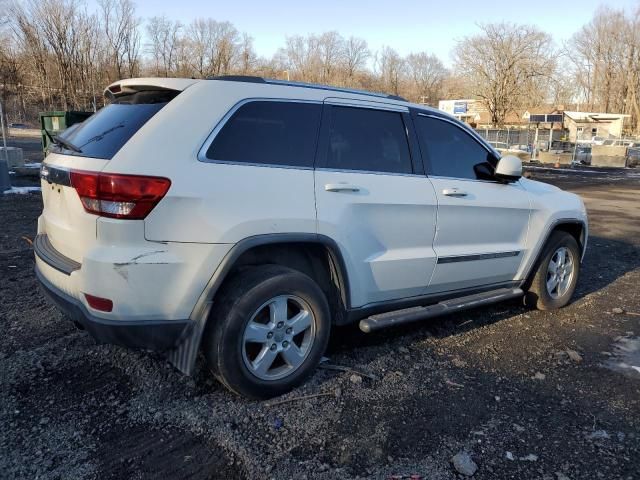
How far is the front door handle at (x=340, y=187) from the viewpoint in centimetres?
322

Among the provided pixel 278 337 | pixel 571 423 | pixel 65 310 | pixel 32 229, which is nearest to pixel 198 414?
pixel 278 337

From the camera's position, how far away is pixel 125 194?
260 cm

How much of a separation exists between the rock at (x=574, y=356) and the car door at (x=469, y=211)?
79 cm

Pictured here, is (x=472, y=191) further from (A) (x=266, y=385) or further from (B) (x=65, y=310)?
(B) (x=65, y=310)

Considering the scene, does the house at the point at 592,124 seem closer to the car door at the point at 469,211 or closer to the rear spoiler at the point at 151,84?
the car door at the point at 469,211

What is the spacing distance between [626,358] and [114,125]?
4.03m

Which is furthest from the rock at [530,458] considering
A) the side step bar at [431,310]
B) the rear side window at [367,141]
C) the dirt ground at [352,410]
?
the rear side window at [367,141]

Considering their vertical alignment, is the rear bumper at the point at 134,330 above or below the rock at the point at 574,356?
above

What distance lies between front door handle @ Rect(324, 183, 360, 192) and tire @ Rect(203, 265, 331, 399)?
56 cm

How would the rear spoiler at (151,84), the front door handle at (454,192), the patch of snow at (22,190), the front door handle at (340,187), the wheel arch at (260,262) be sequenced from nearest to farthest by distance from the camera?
the wheel arch at (260,262), the rear spoiler at (151,84), the front door handle at (340,187), the front door handle at (454,192), the patch of snow at (22,190)

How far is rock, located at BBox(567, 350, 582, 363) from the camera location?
12.9 ft

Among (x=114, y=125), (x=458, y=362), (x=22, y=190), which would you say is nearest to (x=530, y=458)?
(x=458, y=362)

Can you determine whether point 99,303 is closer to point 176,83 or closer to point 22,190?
point 176,83

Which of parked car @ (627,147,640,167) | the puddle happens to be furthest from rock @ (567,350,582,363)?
parked car @ (627,147,640,167)
